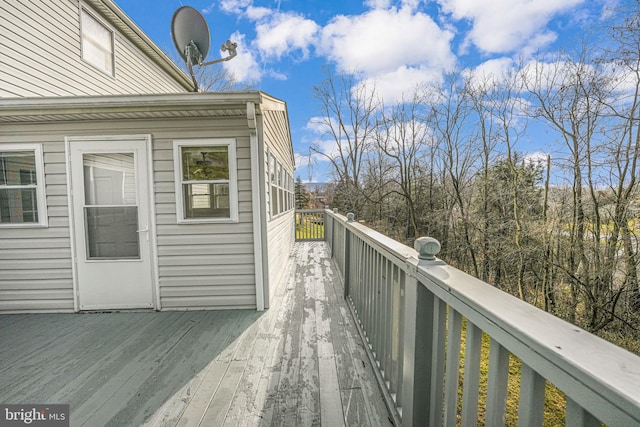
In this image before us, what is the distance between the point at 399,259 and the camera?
158cm

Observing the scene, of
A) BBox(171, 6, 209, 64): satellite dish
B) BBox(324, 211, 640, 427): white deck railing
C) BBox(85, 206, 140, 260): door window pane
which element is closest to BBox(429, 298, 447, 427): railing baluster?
BBox(324, 211, 640, 427): white deck railing

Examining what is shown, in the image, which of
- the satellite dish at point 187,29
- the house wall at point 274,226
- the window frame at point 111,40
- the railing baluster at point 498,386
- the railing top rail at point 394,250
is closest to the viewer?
the railing baluster at point 498,386

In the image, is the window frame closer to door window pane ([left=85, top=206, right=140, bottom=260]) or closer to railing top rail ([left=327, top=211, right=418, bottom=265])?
door window pane ([left=85, top=206, right=140, bottom=260])

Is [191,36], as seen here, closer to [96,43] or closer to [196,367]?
[96,43]

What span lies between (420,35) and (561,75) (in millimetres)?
5537

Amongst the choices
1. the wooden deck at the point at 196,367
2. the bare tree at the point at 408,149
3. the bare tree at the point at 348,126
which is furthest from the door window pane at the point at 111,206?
the bare tree at the point at 348,126

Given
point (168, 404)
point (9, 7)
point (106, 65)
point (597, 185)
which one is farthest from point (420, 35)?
point (168, 404)

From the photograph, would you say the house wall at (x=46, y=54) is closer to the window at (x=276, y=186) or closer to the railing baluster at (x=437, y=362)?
the window at (x=276, y=186)

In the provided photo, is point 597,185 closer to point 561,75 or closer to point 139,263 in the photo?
point 561,75

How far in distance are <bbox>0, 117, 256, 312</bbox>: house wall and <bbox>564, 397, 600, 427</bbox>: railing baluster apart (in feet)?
10.9

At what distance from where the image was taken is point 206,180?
3.51m

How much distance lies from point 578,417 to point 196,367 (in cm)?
251

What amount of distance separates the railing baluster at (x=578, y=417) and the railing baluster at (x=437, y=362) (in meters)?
0.57

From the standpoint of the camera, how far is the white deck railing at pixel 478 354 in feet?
1.69
